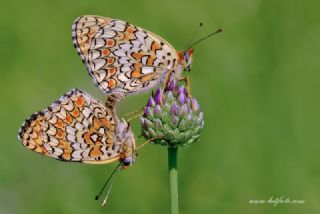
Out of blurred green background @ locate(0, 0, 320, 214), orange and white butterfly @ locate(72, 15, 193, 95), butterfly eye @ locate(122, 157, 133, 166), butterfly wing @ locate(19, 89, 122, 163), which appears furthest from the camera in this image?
blurred green background @ locate(0, 0, 320, 214)

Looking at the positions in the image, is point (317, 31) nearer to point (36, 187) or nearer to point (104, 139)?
point (36, 187)

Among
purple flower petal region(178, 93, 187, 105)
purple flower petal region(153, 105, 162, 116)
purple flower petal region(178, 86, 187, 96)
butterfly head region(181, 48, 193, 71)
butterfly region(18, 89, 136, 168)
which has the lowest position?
butterfly region(18, 89, 136, 168)

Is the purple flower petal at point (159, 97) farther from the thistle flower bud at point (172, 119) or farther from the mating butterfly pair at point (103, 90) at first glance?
the mating butterfly pair at point (103, 90)

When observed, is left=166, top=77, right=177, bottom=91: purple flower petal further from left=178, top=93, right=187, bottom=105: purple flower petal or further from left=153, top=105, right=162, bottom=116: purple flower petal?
left=153, top=105, right=162, bottom=116: purple flower petal

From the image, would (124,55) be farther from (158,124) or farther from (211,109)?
(211,109)

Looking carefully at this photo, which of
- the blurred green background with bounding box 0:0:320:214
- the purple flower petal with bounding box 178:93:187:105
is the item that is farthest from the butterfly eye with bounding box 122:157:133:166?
the blurred green background with bounding box 0:0:320:214

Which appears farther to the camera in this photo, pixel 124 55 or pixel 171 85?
pixel 124 55

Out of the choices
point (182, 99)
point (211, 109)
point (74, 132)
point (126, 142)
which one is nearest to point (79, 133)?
point (74, 132)

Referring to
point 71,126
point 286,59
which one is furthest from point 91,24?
point 286,59
